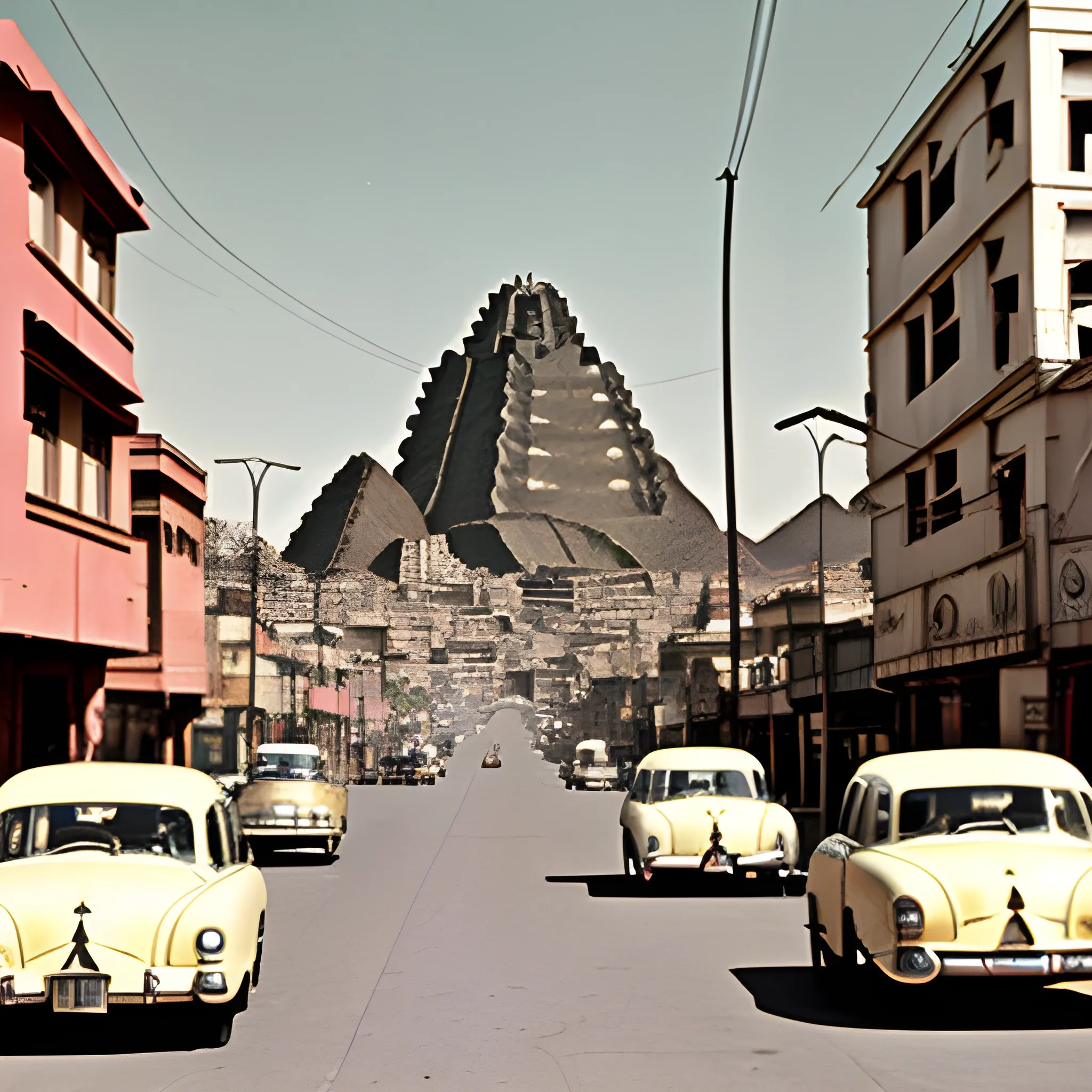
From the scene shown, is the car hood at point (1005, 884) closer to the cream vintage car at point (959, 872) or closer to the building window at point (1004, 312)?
the cream vintage car at point (959, 872)

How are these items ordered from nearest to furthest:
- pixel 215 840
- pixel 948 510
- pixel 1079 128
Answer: pixel 215 840, pixel 1079 128, pixel 948 510

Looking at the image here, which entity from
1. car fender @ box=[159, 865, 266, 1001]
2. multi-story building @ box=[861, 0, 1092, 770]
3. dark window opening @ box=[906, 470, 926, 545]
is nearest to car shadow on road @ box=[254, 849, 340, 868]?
multi-story building @ box=[861, 0, 1092, 770]

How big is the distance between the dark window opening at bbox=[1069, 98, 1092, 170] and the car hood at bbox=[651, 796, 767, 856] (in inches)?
425

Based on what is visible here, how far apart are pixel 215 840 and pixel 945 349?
1935 centimetres

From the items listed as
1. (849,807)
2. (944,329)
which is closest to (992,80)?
(944,329)

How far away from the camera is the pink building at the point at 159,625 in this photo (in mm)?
34594

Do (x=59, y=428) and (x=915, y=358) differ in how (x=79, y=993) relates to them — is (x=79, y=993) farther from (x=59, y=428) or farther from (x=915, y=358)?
(x=915, y=358)

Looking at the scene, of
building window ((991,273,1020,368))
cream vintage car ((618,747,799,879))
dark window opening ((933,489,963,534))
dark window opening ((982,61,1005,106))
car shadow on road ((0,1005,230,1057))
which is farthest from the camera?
dark window opening ((933,489,963,534))

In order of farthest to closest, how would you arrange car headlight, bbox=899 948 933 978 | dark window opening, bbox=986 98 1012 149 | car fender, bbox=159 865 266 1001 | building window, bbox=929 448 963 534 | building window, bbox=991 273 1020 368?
building window, bbox=929 448 963 534
dark window opening, bbox=986 98 1012 149
building window, bbox=991 273 1020 368
car headlight, bbox=899 948 933 978
car fender, bbox=159 865 266 1001

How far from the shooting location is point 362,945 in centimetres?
1366

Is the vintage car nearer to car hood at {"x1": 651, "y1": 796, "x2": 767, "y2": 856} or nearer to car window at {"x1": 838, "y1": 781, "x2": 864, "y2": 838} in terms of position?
car hood at {"x1": 651, "y1": 796, "x2": 767, "y2": 856}

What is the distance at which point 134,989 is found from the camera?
8281mm

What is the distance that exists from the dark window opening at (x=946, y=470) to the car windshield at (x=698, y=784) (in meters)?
9.13

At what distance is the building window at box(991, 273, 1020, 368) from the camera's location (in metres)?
22.8
